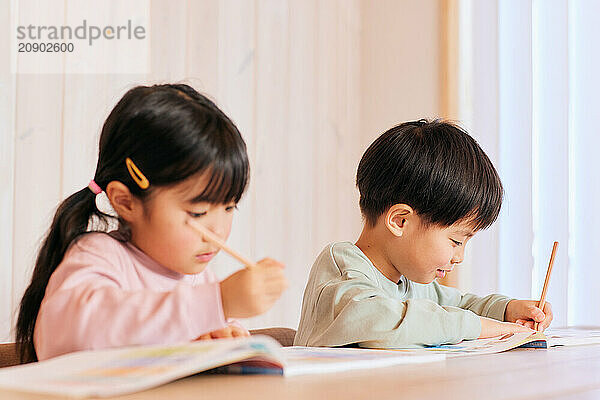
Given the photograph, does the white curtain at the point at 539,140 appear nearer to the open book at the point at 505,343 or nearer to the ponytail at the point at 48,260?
the open book at the point at 505,343

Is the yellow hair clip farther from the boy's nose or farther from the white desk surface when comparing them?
the boy's nose

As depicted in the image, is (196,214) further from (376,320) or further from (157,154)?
(376,320)

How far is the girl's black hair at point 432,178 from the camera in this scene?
143cm

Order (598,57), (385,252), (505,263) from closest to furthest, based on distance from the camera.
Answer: (385,252)
(598,57)
(505,263)

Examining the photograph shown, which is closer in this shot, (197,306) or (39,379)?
(39,379)

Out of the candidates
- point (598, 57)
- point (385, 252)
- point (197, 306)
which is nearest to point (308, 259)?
point (598, 57)

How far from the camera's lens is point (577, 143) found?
7.58 ft

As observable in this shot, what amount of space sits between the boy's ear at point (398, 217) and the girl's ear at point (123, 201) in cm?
58

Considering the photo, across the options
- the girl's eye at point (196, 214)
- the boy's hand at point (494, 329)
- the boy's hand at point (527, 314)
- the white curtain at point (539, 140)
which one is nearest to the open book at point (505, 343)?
the boy's hand at point (494, 329)

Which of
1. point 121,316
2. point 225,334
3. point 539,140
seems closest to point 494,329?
point 225,334

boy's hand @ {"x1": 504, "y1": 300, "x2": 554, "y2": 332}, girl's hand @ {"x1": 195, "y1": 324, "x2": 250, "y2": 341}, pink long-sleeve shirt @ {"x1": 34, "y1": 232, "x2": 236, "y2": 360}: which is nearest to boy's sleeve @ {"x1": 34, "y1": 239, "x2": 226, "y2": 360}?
pink long-sleeve shirt @ {"x1": 34, "y1": 232, "x2": 236, "y2": 360}

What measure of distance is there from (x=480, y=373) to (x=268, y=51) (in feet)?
6.61

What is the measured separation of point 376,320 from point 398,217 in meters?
0.32

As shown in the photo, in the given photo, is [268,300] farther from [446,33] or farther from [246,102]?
[446,33]
